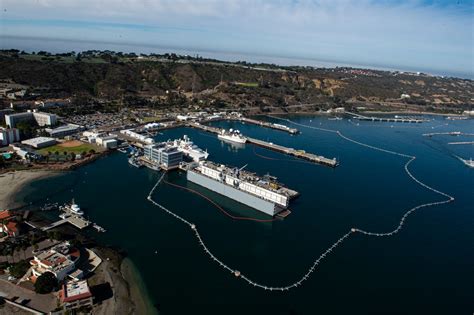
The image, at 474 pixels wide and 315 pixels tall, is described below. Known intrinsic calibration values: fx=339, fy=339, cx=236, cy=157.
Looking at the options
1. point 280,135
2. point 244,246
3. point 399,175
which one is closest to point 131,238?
point 244,246

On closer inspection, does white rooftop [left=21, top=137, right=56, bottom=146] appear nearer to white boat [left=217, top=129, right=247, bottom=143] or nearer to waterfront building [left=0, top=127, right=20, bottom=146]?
waterfront building [left=0, top=127, right=20, bottom=146]

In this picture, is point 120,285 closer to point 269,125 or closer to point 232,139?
point 232,139

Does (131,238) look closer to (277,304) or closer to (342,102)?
(277,304)

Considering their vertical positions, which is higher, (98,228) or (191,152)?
(191,152)

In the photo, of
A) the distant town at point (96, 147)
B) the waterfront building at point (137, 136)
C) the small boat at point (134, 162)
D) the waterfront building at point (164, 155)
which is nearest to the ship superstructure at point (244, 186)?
the distant town at point (96, 147)

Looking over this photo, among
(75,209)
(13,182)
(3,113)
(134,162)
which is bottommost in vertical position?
(13,182)

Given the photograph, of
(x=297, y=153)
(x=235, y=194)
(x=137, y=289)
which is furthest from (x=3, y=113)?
(x=137, y=289)

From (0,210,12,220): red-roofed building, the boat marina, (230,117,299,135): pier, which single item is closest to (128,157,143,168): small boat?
the boat marina
